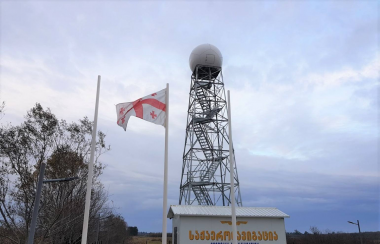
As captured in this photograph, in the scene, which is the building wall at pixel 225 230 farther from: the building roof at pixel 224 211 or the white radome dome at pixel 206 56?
the white radome dome at pixel 206 56

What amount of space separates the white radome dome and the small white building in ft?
54.7

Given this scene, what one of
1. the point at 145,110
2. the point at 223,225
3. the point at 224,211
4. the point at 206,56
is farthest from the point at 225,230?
the point at 206,56

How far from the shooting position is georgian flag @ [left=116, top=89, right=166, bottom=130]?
1250 centimetres

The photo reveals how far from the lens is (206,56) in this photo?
31625 mm

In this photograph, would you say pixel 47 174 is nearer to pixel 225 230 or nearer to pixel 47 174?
pixel 47 174

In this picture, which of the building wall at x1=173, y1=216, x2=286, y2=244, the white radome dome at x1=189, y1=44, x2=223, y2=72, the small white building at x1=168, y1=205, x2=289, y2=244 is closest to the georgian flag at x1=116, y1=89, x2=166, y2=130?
the small white building at x1=168, y1=205, x2=289, y2=244

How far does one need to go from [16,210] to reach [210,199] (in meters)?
16.5

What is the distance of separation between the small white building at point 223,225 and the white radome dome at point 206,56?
1669 centimetres

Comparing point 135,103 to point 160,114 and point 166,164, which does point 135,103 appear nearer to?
point 160,114

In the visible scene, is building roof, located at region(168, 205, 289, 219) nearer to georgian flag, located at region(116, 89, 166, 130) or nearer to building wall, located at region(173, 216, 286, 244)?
building wall, located at region(173, 216, 286, 244)

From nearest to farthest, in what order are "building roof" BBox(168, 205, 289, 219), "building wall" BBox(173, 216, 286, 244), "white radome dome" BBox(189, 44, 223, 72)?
"building wall" BBox(173, 216, 286, 244), "building roof" BBox(168, 205, 289, 219), "white radome dome" BBox(189, 44, 223, 72)

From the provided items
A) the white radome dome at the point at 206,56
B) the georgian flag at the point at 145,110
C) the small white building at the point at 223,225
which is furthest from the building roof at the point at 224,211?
the white radome dome at the point at 206,56

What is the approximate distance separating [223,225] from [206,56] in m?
18.5

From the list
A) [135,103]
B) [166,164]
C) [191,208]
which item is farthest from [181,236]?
[135,103]
